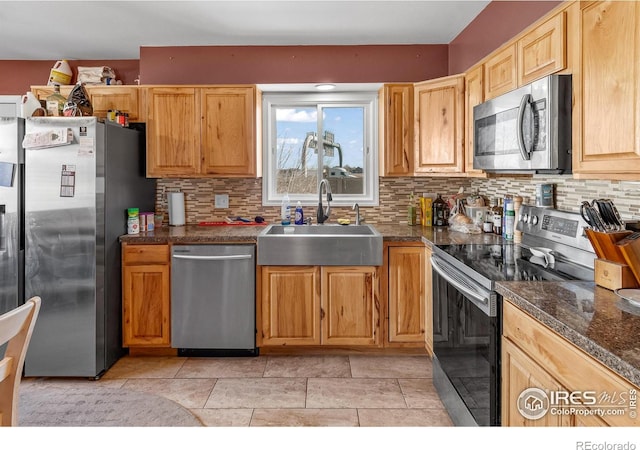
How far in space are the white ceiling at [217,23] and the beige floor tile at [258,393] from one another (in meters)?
2.43

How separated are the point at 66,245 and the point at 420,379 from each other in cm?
239

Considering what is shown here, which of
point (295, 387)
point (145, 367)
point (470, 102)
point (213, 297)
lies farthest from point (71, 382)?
point (470, 102)

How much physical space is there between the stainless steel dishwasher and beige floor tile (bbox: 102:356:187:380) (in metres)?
0.14

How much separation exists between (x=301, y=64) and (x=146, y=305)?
224cm

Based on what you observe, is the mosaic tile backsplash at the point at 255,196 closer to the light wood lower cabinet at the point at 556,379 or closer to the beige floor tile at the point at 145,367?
the beige floor tile at the point at 145,367

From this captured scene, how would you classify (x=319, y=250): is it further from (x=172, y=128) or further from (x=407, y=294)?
(x=172, y=128)

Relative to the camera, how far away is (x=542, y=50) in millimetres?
2141

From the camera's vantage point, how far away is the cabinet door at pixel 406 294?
334 cm

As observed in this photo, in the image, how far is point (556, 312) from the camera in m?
1.44

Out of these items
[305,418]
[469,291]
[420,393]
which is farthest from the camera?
[420,393]

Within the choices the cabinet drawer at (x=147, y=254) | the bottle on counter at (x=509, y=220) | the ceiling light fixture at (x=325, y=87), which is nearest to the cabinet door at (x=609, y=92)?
the bottle on counter at (x=509, y=220)

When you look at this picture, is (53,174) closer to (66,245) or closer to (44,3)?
(66,245)

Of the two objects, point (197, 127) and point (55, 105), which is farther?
point (197, 127)
